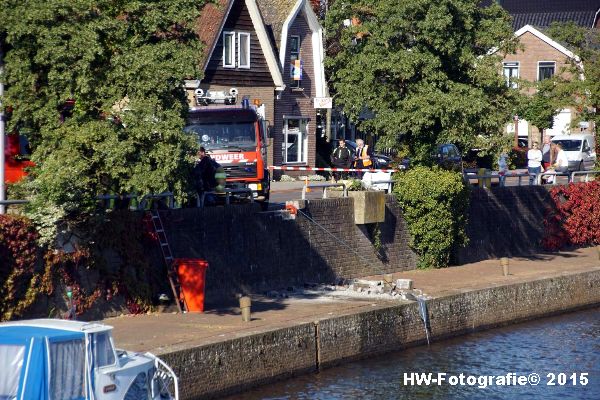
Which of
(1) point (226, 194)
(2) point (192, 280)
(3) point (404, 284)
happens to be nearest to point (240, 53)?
(1) point (226, 194)

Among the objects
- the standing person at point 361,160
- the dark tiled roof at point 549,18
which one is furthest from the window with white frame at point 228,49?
the dark tiled roof at point 549,18

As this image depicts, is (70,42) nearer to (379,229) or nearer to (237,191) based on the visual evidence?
(237,191)

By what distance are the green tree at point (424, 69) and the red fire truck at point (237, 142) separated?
7.91ft

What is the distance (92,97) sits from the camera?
56.8 feet

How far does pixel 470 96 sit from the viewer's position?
2625 centimetres

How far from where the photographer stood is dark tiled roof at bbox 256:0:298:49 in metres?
46.8

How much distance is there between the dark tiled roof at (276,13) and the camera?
1843 inches

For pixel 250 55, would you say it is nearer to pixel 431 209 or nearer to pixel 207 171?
pixel 431 209

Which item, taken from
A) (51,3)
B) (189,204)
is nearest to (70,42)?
(51,3)

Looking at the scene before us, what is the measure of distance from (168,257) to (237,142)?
294 inches

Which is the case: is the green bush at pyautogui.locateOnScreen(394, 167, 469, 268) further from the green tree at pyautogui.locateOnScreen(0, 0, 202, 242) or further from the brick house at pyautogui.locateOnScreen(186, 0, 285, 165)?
the brick house at pyautogui.locateOnScreen(186, 0, 285, 165)

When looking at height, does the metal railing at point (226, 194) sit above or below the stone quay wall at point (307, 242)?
above

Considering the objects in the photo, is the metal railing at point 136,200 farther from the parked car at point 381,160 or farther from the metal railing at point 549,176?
the parked car at point 381,160

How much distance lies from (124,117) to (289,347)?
15.3ft
